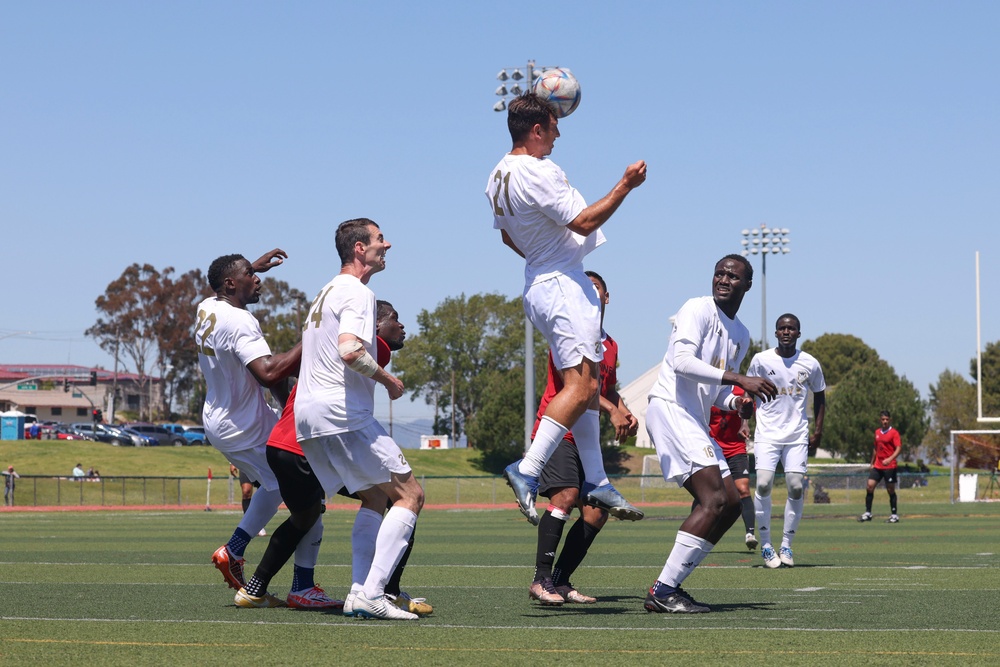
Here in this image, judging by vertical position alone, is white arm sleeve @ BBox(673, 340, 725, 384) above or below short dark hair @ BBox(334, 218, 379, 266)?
below

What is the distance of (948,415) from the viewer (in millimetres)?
88625

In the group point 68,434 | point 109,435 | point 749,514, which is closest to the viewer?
point 749,514

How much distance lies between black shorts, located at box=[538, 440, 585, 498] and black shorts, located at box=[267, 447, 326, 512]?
4.66ft

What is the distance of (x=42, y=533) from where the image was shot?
21.9 metres

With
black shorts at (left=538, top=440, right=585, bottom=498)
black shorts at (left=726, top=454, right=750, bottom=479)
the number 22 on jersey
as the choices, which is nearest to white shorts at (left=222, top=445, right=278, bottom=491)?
the number 22 on jersey

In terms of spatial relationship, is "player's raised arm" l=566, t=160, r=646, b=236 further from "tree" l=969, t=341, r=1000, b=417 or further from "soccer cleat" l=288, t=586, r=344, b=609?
"tree" l=969, t=341, r=1000, b=417

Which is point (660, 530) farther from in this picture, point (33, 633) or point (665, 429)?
point (33, 633)

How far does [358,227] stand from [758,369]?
731cm

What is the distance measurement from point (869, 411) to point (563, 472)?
2712 inches

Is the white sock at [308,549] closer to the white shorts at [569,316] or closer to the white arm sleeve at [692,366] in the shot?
the white shorts at [569,316]

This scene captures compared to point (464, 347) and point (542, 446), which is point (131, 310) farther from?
point (542, 446)

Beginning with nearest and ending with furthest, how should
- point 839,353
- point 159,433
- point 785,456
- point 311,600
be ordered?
1. point 311,600
2. point 785,456
3. point 159,433
4. point 839,353

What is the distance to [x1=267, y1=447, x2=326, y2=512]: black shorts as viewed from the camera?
24.8 feet

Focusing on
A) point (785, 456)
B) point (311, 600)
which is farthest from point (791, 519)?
point (311, 600)
